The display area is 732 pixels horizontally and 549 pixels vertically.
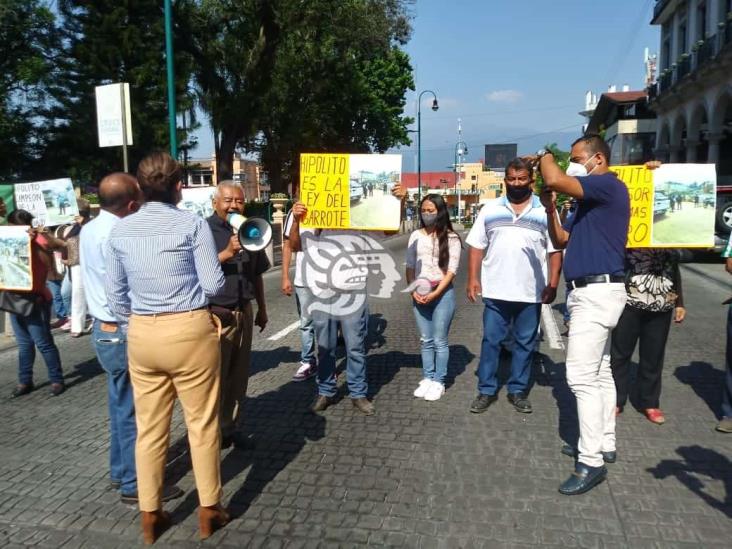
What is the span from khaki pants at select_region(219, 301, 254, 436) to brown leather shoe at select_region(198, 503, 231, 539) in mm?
995

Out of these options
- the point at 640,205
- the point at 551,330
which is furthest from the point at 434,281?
the point at 551,330

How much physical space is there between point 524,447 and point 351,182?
7.66ft

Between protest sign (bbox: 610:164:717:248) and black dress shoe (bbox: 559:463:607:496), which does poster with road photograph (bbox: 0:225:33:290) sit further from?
protest sign (bbox: 610:164:717:248)

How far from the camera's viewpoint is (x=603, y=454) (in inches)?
150

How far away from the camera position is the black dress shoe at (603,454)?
3.78 m

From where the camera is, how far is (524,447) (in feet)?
13.2

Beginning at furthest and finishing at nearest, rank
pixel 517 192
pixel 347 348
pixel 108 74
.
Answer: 1. pixel 108 74
2. pixel 347 348
3. pixel 517 192

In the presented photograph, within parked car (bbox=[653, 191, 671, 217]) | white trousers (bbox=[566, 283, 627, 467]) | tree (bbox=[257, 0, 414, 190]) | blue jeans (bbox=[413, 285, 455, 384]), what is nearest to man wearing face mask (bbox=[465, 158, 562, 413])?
blue jeans (bbox=[413, 285, 455, 384])

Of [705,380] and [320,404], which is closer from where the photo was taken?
[320,404]

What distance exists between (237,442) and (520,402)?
225 centimetres

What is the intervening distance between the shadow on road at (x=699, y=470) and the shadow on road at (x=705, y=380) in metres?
0.92

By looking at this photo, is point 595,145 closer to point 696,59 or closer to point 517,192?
point 517,192

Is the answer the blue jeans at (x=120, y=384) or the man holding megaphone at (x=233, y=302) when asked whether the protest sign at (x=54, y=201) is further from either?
the blue jeans at (x=120, y=384)

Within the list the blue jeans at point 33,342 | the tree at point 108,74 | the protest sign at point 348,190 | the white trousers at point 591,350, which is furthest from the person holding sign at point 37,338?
the tree at point 108,74
